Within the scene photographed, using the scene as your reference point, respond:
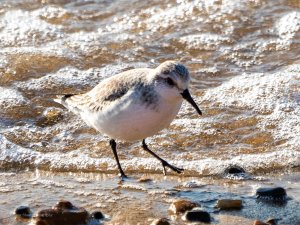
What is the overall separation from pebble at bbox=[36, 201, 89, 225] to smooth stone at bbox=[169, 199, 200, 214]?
2.07ft

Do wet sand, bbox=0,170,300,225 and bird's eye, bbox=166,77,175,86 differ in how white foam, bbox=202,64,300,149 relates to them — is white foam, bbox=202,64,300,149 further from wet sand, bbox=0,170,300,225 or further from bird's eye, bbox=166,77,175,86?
bird's eye, bbox=166,77,175,86

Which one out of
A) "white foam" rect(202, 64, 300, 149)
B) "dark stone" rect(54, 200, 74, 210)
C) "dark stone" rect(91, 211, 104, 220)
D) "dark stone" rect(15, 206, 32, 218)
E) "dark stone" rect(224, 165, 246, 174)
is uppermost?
"white foam" rect(202, 64, 300, 149)

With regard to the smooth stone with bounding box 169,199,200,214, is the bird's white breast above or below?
above

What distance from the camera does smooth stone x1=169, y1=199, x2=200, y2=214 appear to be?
5.52m

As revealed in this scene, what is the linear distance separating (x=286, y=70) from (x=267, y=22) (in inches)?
61.0

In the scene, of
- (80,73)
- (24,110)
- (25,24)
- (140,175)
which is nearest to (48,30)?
(25,24)

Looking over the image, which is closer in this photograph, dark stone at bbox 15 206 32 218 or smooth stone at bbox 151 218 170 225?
smooth stone at bbox 151 218 170 225

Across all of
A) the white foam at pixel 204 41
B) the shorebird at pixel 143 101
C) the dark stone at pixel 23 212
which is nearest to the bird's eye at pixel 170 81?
the shorebird at pixel 143 101

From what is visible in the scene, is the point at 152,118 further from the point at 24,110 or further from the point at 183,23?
the point at 183,23

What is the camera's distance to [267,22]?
974 centimetres

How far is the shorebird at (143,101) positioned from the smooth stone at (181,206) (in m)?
0.66

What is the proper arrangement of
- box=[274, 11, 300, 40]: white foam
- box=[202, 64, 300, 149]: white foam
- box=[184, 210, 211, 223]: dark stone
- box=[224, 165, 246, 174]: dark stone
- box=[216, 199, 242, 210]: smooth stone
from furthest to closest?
1. box=[274, 11, 300, 40]: white foam
2. box=[202, 64, 300, 149]: white foam
3. box=[224, 165, 246, 174]: dark stone
4. box=[216, 199, 242, 210]: smooth stone
5. box=[184, 210, 211, 223]: dark stone

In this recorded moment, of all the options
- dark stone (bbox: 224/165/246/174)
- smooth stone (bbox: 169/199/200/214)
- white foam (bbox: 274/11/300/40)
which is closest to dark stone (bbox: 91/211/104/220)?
smooth stone (bbox: 169/199/200/214)

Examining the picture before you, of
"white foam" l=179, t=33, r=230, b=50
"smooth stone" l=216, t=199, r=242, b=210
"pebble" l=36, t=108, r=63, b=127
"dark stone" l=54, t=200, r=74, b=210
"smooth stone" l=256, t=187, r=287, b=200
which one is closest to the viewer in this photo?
"dark stone" l=54, t=200, r=74, b=210
